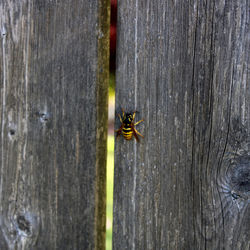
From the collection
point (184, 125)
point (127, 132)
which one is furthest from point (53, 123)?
point (184, 125)

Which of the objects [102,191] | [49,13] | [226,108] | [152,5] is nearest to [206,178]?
[226,108]

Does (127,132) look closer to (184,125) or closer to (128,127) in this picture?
(128,127)

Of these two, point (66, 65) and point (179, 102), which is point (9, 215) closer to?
point (66, 65)

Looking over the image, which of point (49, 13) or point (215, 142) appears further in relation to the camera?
point (49, 13)

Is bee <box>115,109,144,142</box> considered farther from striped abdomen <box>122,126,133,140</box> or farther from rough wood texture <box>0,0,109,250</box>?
rough wood texture <box>0,0,109,250</box>

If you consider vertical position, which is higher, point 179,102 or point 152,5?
point 152,5

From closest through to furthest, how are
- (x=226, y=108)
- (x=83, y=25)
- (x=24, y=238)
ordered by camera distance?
(x=226, y=108) < (x=83, y=25) < (x=24, y=238)

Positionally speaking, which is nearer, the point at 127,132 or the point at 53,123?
the point at 127,132
